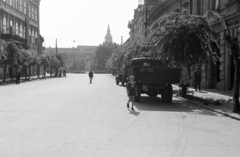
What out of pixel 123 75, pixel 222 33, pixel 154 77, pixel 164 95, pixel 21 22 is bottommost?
pixel 164 95

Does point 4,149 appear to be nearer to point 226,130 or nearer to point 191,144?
point 191,144

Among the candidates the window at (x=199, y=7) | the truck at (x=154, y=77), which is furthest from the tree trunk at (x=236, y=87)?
the window at (x=199, y=7)

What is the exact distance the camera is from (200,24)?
14867mm

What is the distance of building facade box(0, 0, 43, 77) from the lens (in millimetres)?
43594

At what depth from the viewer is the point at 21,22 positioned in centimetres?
5172

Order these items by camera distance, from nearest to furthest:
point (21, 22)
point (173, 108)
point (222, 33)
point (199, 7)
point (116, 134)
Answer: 1. point (116, 134)
2. point (173, 108)
3. point (222, 33)
4. point (199, 7)
5. point (21, 22)

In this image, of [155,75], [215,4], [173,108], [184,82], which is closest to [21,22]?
[215,4]

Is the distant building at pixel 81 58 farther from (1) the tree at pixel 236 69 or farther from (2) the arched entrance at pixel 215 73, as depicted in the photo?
(1) the tree at pixel 236 69

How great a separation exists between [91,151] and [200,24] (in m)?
11.2

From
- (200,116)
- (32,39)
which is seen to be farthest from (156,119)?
(32,39)

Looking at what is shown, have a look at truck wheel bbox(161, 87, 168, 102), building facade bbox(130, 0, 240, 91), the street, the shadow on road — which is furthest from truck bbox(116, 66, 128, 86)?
the street

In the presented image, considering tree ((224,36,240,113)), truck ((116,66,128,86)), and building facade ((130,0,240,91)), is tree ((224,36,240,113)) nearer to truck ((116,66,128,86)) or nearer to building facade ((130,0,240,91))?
building facade ((130,0,240,91))

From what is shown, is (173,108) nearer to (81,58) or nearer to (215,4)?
(215,4)

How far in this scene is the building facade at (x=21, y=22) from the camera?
143ft
